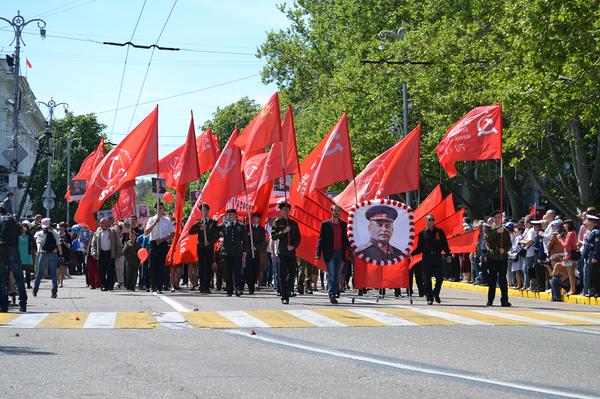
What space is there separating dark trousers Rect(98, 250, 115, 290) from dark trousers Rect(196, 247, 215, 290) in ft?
9.19

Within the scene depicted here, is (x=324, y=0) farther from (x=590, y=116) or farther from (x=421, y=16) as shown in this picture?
(x=590, y=116)

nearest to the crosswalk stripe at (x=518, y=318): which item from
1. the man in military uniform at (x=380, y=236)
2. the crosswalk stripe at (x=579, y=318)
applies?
→ the crosswalk stripe at (x=579, y=318)

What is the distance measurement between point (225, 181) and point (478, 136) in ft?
18.8

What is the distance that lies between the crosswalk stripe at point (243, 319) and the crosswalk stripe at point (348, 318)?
120 centimetres

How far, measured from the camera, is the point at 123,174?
19.1m

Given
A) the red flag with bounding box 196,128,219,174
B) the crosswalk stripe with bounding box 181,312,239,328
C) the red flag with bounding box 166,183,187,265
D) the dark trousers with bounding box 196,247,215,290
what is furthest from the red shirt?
the red flag with bounding box 196,128,219,174

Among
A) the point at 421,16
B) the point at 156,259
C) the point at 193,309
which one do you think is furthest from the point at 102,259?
the point at 421,16

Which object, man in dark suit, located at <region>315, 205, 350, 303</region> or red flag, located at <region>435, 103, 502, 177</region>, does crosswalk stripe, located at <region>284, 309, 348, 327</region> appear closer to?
man in dark suit, located at <region>315, 205, 350, 303</region>

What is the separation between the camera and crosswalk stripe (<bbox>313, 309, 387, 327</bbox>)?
10883mm

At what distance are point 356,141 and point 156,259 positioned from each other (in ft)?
69.8

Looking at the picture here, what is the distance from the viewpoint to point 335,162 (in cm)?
1642

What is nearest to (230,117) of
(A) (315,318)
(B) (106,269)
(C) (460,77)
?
(C) (460,77)

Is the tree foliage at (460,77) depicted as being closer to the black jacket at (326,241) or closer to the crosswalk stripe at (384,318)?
the black jacket at (326,241)

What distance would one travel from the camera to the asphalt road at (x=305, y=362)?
6199 mm
